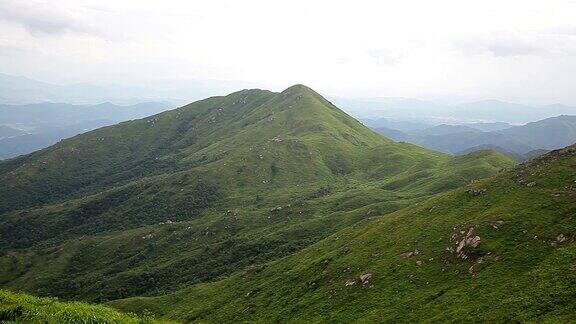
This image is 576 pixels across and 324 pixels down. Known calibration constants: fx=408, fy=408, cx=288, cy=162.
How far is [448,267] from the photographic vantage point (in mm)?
69062

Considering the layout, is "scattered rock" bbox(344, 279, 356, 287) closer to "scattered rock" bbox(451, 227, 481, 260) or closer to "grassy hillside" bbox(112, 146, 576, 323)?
"grassy hillside" bbox(112, 146, 576, 323)

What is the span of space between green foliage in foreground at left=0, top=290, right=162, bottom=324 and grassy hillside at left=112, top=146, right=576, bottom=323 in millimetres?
43909

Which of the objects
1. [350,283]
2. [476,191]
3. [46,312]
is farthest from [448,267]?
[46,312]

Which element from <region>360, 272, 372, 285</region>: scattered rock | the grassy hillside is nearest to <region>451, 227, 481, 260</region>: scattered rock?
the grassy hillside

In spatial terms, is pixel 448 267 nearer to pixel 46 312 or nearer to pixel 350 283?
pixel 350 283

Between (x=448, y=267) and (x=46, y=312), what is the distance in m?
60.3

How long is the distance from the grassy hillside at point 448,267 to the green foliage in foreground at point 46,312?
43909mm


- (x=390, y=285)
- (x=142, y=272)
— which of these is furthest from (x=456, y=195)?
(x=142, y=272)

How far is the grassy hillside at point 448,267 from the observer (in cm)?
5406

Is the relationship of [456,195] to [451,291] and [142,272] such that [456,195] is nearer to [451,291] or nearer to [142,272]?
[451,291]

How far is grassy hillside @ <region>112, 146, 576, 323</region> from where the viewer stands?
2128 inches

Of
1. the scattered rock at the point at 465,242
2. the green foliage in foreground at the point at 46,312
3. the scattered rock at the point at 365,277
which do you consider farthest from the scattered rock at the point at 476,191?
the green foliage in foreground at the point at 46,312

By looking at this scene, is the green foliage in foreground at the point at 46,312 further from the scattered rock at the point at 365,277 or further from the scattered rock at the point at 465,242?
the scattered rock at the point at 465,242

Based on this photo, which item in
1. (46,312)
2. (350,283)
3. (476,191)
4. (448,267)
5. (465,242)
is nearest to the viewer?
(46,312)
